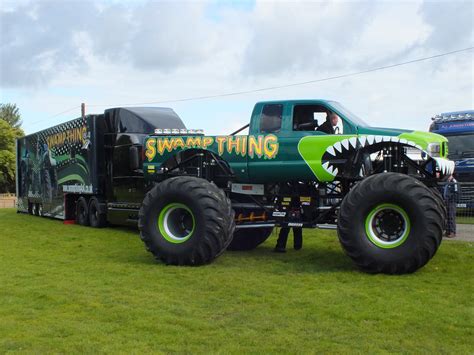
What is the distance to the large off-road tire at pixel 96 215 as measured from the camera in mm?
17359

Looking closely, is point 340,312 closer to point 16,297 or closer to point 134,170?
point 16,297

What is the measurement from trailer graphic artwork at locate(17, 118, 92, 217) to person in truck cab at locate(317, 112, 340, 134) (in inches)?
372

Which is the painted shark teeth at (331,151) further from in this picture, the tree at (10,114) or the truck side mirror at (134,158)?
the tree at (10,114)

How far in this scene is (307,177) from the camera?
9.50 metres

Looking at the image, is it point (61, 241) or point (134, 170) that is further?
point (134, 170)

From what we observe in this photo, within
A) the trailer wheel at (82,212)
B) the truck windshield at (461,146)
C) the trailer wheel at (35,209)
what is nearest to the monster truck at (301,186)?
the trailer wheel at (82,212)

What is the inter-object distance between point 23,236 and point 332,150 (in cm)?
883

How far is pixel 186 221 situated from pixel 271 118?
7.24 ft

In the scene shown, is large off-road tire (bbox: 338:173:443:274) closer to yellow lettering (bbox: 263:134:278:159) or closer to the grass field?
the grass field

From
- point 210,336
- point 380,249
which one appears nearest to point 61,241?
point 380,249

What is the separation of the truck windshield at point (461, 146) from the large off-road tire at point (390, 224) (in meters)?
11.4

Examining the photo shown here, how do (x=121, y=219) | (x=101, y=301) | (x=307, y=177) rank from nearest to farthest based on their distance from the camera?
1. (x=101, y=301)
2. (x=307, y=177)
3. (x=121, y=219)

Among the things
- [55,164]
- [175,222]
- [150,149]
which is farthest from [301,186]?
[55,164]

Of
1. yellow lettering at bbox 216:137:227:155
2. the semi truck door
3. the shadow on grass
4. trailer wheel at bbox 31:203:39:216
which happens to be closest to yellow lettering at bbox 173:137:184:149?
yellow lettering at bbox 216:137:227:155
